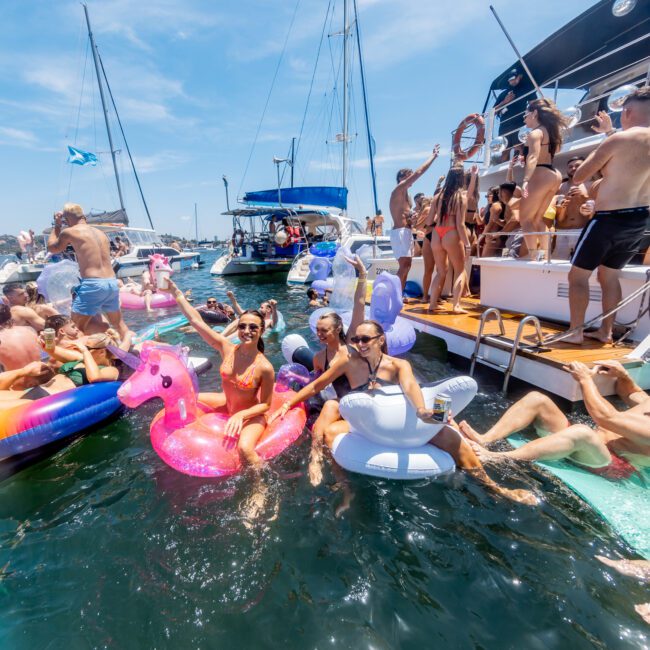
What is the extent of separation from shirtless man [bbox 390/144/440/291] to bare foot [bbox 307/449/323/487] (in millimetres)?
4703

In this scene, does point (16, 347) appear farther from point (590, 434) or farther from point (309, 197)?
point (309, 197)

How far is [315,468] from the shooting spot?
310cm

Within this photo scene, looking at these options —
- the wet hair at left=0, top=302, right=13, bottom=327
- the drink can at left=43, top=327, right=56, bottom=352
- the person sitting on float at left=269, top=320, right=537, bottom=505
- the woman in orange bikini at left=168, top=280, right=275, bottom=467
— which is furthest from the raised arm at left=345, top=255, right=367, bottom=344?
the wet hair at left=0, top=302, right=13, bottom=327

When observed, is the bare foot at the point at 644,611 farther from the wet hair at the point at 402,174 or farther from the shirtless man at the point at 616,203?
the wet hair at the point at 402,174

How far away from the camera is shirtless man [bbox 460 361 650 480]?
8.86 feet

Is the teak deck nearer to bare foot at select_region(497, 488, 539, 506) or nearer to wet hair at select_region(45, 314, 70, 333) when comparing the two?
bare foot at select_region(497, 488, 539, 506)

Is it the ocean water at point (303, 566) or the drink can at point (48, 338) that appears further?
the drink can at point (48, 338)

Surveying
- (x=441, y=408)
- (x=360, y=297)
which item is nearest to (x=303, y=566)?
(x=441, y=408)

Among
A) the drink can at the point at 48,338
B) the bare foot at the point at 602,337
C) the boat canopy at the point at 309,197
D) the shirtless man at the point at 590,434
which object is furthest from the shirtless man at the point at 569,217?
the boat canopy at the point at 309,197

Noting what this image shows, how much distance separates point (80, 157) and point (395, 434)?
26.7 m

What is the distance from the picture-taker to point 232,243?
2317 centimetres

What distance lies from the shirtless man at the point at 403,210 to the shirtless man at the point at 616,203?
244 cm

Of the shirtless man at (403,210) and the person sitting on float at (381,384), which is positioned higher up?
the shirtless man at (403,210)

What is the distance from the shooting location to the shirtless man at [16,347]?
12.8 ft
